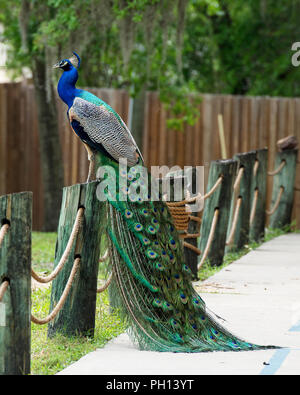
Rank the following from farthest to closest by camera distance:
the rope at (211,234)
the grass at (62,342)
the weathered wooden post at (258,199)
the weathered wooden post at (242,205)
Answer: the weathered wooden post at (258,199), the weathered wooden post at (242,205), the rope at (211,234), the grass at (62,342)

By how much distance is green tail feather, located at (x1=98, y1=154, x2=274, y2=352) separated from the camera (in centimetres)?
504

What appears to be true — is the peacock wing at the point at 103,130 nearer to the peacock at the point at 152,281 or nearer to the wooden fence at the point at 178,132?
the peacock at the point at 152,281

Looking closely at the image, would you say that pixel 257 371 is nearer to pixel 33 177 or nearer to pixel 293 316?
pixel 293 316

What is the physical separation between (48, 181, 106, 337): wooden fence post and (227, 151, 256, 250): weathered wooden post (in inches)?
174

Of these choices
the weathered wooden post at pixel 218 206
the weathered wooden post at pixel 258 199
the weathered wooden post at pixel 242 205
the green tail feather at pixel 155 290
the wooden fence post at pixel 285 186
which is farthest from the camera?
the wooden fence post at pixel 285 186

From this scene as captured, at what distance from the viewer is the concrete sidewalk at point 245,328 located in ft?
14.8

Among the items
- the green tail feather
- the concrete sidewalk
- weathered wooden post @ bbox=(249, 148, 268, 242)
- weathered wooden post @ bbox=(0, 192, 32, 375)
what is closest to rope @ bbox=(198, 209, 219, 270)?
the concrete sidewalk

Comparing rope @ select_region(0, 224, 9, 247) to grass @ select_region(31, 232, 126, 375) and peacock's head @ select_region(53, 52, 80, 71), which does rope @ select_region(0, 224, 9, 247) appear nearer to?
grass @ select_region(31, 232, 126, 375)

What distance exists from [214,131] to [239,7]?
15.4 feet

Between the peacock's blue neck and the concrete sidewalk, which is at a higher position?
the peacock's blue neck

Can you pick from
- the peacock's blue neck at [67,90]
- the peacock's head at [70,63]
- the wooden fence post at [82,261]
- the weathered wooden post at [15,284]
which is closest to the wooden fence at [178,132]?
the peacock's head at [70,63]

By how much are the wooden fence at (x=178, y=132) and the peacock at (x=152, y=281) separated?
777 centimetres

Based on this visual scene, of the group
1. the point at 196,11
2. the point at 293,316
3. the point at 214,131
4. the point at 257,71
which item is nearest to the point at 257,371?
the point at 293,316

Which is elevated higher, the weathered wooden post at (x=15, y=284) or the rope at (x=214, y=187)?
the rope at (x=214, y=187)
